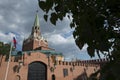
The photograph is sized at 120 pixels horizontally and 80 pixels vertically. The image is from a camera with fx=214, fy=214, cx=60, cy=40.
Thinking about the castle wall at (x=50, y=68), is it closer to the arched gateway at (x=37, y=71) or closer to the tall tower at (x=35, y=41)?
the arched gateway at (x=37, y=71)

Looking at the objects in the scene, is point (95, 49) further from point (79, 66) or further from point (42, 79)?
point (79, 66)

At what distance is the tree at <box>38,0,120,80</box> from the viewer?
1.11m

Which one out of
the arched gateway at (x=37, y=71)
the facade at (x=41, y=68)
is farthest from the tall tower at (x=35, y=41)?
the arched gateway at (x=37, y=71)

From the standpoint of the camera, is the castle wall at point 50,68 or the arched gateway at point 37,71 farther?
the arched gateway at point 37,71

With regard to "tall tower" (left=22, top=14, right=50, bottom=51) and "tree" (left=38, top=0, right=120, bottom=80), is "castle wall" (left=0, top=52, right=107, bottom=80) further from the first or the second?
"tree" (left=38, top=0, right=120, bottom=80)

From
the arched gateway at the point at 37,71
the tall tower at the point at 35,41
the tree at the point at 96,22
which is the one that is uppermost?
the tall tower at the point at 35,41

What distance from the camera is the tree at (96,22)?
3.65ft

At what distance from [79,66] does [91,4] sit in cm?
3937

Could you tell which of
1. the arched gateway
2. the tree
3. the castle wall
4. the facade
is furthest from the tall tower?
the tree

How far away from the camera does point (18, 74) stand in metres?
33.6

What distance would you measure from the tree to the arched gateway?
1342 inches

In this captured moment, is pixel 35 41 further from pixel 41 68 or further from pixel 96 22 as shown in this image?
pixel 96 22

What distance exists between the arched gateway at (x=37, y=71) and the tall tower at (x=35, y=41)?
24131 millimetres

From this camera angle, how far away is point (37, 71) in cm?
3581
